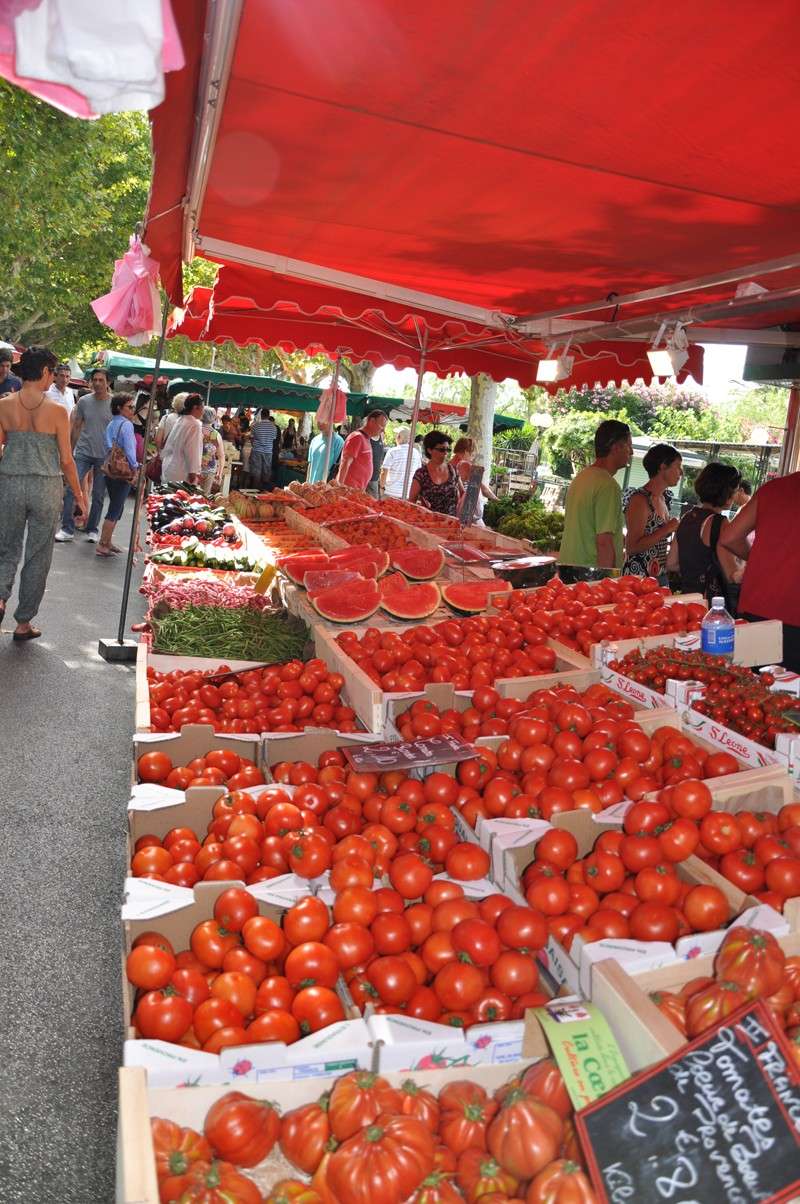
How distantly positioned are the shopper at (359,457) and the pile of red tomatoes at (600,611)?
7.53 metres

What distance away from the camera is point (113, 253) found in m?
27.9

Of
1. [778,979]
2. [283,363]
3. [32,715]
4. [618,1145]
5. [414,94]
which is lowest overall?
[32,715]

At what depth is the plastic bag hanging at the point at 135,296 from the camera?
5.41m

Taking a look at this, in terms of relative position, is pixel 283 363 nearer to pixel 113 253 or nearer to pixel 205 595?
pixel 113 253

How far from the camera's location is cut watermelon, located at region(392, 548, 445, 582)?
618 cm

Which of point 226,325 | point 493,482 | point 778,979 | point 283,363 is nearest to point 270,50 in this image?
point 778,979

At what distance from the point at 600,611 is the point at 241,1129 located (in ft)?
10.4

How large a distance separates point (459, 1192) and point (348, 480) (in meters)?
11.2

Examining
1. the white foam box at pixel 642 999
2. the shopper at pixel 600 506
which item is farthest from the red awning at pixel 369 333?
the white foam box at pixel 642 999

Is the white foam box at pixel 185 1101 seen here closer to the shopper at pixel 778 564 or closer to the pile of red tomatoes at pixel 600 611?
the pile of red tomatoes at pixel 600 611

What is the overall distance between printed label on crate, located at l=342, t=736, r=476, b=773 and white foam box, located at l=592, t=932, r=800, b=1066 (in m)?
1.03

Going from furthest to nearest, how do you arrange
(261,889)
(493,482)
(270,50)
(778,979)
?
1. (493,482)
2. (270,50)
3. (261,889)
4. (778,979)

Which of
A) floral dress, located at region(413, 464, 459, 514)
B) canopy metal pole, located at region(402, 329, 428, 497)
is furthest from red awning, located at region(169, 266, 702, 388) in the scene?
floral dress, located at region(413, 464, 459, 514)

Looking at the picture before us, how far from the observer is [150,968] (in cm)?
206
